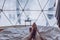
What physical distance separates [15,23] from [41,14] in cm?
67

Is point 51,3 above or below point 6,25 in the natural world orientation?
above

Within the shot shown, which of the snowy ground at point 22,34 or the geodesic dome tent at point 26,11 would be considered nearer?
the snowy ground at point 22,34

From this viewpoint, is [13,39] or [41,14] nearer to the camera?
[13,39]

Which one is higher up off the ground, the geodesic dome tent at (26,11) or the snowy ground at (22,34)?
the geodesic dome tent at (26,11)

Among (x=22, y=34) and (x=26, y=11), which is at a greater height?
(x=26, y=11)

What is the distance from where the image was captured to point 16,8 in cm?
352

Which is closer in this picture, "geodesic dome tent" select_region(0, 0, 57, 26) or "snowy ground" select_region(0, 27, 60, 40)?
"snowy ground" select_region(0, 27, 60, 40)

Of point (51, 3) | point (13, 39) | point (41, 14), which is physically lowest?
point (13, 39)

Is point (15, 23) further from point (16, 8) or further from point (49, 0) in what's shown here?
point (49, 0)

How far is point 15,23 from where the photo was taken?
3576 millimetres

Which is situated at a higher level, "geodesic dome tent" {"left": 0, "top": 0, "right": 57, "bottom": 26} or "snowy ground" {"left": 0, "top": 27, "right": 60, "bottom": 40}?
"geodesic dome tent" {"left": 0, "top": 0, "right": 57, "bottom": 26}

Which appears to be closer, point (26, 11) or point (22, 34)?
point (22, 34)

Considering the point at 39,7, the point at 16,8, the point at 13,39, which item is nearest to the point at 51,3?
the point at 39,7

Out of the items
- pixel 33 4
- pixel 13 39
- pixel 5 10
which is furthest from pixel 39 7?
pixel 13 39
